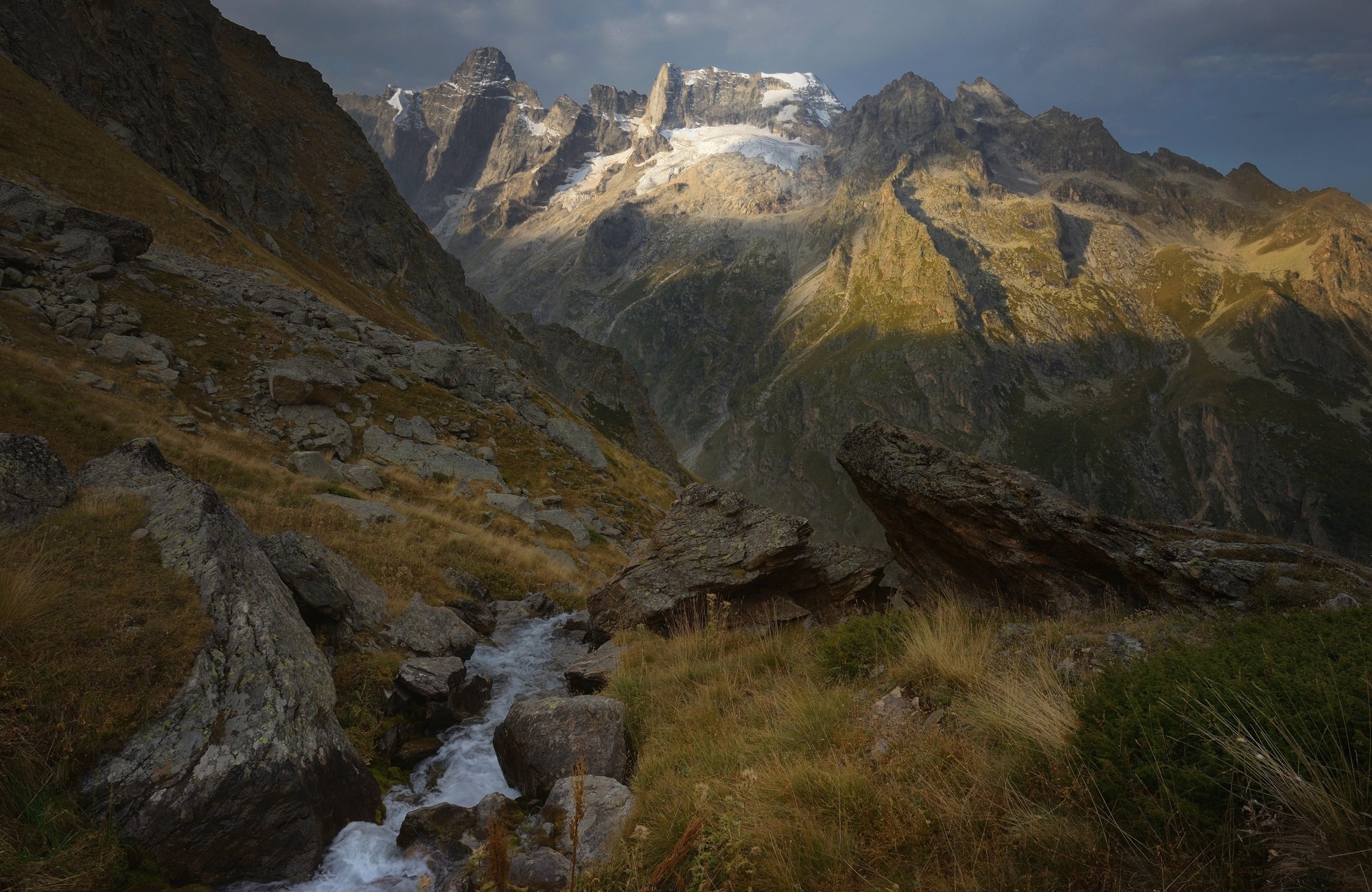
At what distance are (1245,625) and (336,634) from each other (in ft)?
41.2

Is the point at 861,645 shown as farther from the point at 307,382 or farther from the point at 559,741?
the point at 307,382

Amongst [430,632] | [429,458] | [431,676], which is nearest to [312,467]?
[429,458]

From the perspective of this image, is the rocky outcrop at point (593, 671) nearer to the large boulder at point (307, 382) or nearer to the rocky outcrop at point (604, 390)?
the large boulder at point (307, 382)

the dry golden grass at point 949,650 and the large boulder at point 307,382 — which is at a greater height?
the large boulder at point 307,382

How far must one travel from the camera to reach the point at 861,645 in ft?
28.1

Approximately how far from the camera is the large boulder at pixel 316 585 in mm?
10258

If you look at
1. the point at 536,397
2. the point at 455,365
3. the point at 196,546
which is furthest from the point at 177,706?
the point at 536,397

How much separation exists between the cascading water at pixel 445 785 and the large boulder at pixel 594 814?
1.39m

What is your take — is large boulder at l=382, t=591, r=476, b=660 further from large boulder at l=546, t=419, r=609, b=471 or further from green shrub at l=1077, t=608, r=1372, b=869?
large boulder at l=546, t=419, r=609, b=471

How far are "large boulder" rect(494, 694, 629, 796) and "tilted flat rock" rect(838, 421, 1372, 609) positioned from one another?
7866 millimetres

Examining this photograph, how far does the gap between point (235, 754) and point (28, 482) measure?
5778mm

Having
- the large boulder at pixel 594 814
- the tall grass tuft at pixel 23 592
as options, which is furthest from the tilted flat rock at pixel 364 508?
the large boulder at pixel 594 814

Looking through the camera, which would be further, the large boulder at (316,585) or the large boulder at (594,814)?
the large boulder at (316,585)

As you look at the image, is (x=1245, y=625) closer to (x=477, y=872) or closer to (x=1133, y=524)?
(x=1133, y=524)
